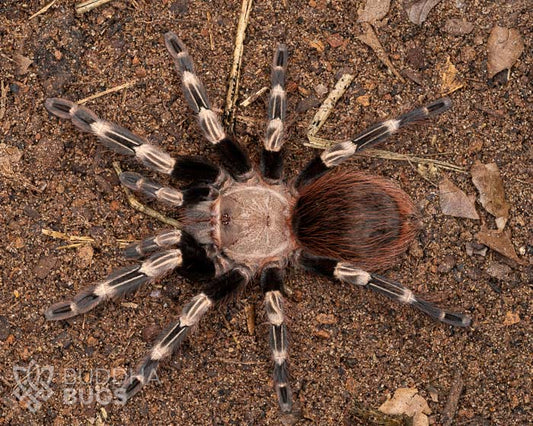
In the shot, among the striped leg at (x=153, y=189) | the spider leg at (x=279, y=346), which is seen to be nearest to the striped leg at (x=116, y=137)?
the striped leg at (x=153, y=189)

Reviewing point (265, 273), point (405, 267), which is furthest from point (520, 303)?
point (265, 273)

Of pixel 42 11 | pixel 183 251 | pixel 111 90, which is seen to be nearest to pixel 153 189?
pixel 183 251

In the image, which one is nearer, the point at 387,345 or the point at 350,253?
the point at 350,253

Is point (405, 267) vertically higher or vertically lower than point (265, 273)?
lower

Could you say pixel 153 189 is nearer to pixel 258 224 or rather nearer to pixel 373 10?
pixel 258 224

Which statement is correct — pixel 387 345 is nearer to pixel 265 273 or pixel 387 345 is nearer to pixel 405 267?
pixel 405 267

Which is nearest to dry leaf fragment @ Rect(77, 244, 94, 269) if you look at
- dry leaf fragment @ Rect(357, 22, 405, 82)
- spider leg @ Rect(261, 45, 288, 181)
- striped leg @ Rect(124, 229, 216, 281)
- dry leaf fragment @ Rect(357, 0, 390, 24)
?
striped leg @ Rect(124, 229, 216, 281)
